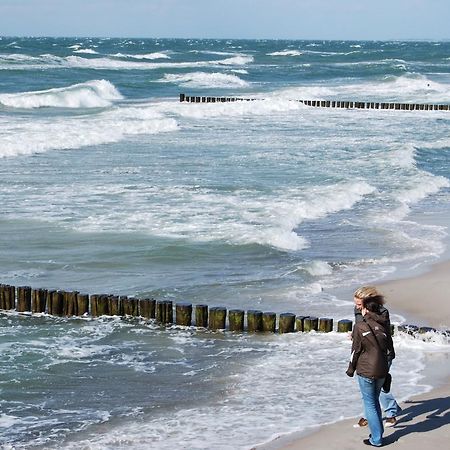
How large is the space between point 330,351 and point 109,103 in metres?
49.5

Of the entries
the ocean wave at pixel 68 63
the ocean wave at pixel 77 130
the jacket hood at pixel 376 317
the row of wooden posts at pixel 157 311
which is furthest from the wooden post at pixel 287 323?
the ocean wave at pixel 68 63

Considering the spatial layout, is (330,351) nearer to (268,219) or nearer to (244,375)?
(244,375)

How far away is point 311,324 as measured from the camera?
13.7 metres

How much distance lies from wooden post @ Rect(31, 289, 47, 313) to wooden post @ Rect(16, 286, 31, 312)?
0.06m

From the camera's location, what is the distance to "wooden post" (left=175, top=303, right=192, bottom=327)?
557 inches

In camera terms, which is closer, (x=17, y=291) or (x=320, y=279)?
(x=17, y=291)

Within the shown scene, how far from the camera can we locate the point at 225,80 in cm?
8712

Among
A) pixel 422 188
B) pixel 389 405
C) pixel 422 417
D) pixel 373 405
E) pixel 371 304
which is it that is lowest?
pixel 422 188

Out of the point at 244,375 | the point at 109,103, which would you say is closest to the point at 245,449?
the point at 244,375

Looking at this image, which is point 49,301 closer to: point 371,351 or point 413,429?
point 413,429

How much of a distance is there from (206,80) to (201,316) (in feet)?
249

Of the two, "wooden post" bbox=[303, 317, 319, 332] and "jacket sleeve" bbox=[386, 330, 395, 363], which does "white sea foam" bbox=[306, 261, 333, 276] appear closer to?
"wooden post" bbox=[303, 317, 319, 332]

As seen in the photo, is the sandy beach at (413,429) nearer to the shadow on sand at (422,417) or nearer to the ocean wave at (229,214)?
the shadow on sand at (422,417)

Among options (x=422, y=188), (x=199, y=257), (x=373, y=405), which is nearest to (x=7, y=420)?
(x=373, y=405)
